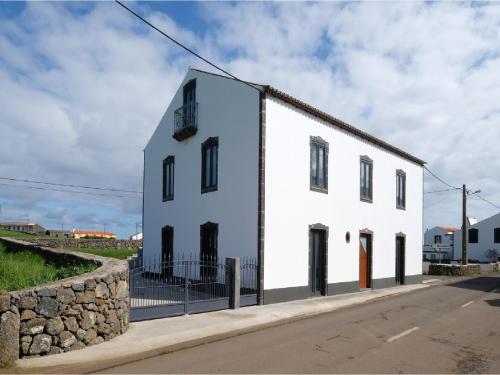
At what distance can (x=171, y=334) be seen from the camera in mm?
10445

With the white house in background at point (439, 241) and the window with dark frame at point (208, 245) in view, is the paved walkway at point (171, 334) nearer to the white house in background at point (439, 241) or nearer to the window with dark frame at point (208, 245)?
the window with dark frame at point (208, 245)

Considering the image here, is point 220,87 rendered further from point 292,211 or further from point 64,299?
point 64,299

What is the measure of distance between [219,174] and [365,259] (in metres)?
8.75

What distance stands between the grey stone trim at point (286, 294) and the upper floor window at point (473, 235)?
2138 inches

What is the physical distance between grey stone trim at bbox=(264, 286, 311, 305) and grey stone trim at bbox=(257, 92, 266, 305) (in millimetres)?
340

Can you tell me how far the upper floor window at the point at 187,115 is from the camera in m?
20.2

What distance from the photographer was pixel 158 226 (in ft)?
77.0

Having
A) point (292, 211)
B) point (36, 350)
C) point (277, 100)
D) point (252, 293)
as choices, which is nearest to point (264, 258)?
point (252, 293)

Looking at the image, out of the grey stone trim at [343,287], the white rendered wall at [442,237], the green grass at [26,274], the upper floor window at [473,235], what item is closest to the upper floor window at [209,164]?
the grey stone trim at [343,287]

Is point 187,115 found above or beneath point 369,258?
above

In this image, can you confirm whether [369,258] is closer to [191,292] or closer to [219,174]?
[219,174]

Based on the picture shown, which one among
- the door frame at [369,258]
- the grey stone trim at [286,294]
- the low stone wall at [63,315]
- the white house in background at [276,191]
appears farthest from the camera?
the door frame at [369,258]

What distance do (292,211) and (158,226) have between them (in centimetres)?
911

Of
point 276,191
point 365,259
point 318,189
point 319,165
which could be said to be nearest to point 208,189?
point 276,191
